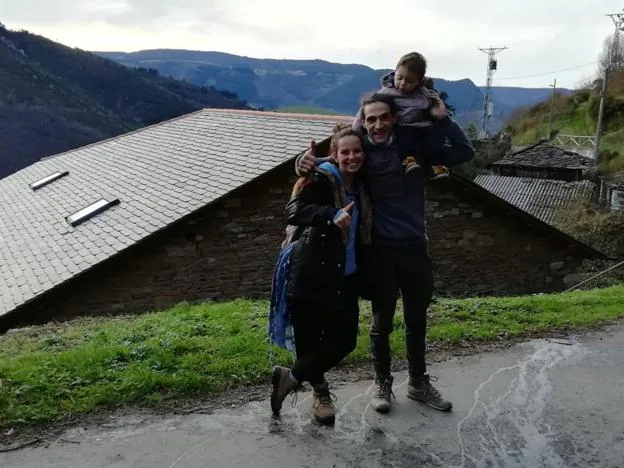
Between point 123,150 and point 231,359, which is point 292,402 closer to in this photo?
point 231,359

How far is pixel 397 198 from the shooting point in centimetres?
349

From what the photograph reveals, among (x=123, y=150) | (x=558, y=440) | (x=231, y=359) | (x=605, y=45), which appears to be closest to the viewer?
(x=558, y=440)

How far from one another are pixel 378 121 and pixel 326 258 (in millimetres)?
856

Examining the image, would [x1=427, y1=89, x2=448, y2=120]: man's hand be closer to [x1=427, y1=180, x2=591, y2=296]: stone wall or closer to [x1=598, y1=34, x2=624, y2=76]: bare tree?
[x1=427, y1=180, x2=591, y2=296]: stone wall

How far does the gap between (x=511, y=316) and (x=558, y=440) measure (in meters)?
2.67

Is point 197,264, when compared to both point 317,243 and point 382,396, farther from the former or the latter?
point 317,243

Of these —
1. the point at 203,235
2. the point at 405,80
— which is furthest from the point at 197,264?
the point at 405,80

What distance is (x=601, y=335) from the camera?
18.9 ft

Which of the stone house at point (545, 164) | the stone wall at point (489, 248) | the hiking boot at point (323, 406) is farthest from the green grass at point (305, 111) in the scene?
the stone house at point (545, 164)

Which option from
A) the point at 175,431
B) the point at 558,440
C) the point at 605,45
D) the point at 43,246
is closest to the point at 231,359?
the point at 175,431

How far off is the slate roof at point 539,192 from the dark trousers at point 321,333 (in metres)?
25.5

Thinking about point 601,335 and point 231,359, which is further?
point 601,335

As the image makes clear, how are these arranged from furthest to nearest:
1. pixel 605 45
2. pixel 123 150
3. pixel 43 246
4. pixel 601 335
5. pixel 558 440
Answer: pixel 605 45 < pixel 123 150 < pixel 43 246 < pixel 601 335 < pixel 558 440

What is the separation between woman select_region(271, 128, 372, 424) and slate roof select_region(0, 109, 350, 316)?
263 inches
